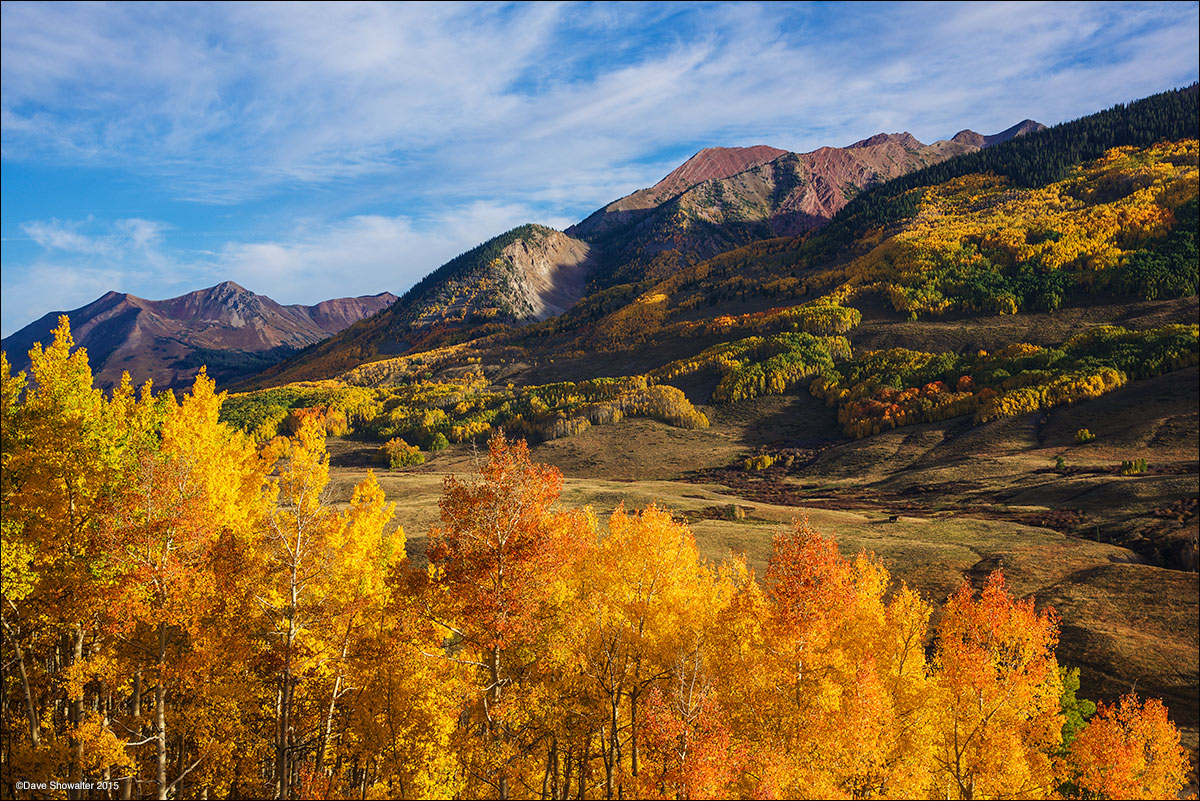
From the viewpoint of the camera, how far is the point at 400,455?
15062 centimetres

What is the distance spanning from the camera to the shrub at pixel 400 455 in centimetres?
14850

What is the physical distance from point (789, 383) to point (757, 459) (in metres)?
46.5

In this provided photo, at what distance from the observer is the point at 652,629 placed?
88.1 ft

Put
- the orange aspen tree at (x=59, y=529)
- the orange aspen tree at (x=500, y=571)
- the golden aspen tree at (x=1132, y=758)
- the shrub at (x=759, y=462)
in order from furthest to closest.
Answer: the shrub at (x=759, y=462) < the golden aspen tree at (x=1132, y=758) < the orange aspen tree at (x=59, y=529) < the orange aspen tree at (x=500, y=571)

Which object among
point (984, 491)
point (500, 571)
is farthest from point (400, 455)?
point (500, 571)

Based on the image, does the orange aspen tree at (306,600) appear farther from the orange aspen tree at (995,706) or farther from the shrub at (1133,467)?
the shrub at (1133,467)

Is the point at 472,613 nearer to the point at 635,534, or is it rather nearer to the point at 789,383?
the point at 635,534

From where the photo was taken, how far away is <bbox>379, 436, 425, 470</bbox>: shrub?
148500mm

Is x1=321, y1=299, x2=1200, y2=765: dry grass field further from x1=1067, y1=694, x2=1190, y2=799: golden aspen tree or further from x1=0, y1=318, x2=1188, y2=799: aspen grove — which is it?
x1=1067, y1=694, x2=1190, y2=799: golden aspen tree

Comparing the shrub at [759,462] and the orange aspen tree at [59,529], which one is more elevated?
the orange aspen tree at [59,529]

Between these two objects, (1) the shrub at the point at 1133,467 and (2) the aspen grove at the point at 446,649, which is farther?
(1) the shrub at the point at 1133,467

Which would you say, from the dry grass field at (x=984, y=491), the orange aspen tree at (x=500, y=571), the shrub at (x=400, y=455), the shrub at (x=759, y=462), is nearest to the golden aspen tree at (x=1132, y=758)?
the dry grass field at (x=984, y=491)

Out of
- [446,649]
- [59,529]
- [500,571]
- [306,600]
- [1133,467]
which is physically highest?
[59,529]

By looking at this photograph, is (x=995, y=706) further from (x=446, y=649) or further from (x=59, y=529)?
(x=59, y=529)
